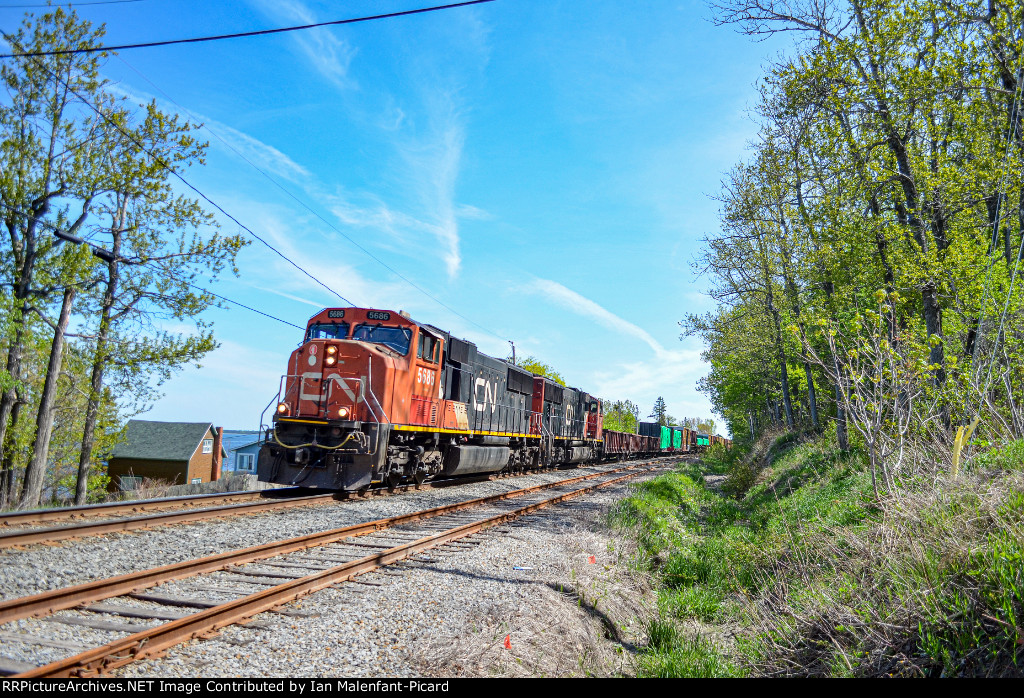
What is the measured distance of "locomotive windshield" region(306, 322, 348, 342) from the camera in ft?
42.8

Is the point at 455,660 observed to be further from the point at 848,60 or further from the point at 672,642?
the point at 848,60

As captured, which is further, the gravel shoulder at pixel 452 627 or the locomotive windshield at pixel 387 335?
the locomotive windshield at pixel 387 335

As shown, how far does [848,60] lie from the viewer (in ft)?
38.2

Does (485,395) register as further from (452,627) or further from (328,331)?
(452,627)

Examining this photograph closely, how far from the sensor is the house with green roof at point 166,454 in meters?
49.2

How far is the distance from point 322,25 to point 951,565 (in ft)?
32.9

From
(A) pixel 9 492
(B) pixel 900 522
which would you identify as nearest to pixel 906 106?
(B) pixel 900 522

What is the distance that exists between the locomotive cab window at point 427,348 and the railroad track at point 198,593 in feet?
16.7

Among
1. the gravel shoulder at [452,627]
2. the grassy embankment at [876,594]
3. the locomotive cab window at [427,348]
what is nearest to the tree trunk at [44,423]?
the locomotive cab window at [427,348]

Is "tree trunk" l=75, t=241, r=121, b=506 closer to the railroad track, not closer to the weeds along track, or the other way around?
the weeds along track

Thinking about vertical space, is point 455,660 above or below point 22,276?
below

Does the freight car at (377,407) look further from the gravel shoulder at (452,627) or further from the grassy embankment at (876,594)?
the grassy embankment at (876,594)

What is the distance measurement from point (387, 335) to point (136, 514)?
5.86 m

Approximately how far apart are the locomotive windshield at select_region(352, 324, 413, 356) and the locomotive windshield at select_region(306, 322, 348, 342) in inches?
11.4
